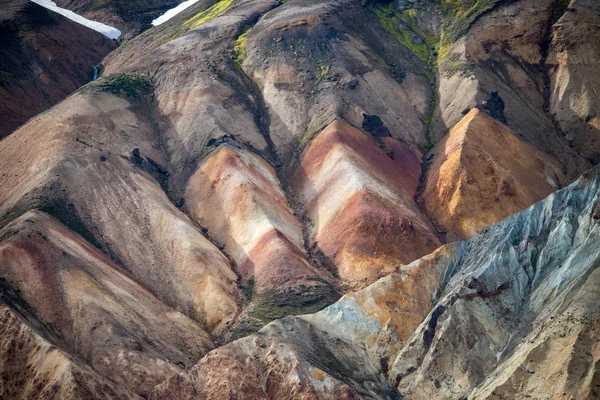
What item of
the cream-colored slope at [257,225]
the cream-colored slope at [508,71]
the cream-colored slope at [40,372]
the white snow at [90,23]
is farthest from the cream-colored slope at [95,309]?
the white snow at [90,23]

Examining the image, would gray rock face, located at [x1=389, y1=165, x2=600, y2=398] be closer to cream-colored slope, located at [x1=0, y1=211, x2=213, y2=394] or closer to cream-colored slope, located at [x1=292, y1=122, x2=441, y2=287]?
cream-colored slope, located at [x1=292, y1=122, x2=441, y2=287]

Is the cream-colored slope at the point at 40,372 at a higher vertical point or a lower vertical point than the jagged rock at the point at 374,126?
higher

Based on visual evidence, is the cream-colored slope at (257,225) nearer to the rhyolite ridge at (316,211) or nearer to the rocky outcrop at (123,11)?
the rhyolite ridge at (316,211)

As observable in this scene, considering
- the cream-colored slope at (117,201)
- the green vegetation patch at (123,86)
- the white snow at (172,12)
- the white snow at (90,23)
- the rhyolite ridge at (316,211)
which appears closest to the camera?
the rhyolite ridge at (316,211)

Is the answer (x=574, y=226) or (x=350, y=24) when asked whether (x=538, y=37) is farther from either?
(x=574, y=226)

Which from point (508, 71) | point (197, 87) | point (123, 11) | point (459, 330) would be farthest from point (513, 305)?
point (123, 11)

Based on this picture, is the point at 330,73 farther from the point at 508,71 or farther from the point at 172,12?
the point at 172,12
